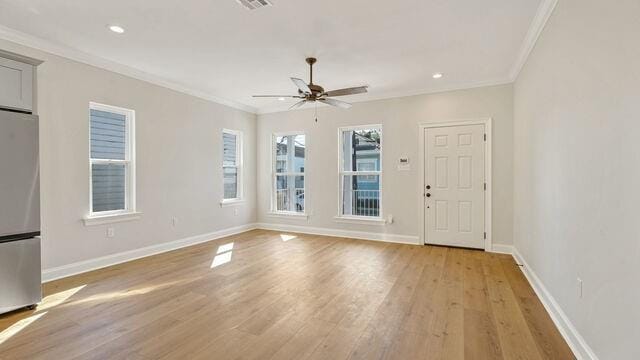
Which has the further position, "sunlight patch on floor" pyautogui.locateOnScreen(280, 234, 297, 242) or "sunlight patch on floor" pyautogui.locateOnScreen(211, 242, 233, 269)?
"sunlight patch on floor" pyautogui.locateOnScreen(280, 234, 297, 242)

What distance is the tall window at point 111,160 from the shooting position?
156 inches

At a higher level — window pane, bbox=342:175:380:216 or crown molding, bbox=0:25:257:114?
crown molding, bbox=0:25:257:114

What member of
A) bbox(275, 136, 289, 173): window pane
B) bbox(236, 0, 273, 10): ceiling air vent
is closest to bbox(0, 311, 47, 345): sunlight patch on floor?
bbox(236, 0, 273, 10): ceiling air vent

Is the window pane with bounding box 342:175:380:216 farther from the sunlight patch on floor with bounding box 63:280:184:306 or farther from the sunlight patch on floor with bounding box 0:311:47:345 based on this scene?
the sunlight patch on floor with bounding box 0:311:47:345

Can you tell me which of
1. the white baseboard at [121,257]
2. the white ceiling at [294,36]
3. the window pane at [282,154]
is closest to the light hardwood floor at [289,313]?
the white baseboard at [121,257]

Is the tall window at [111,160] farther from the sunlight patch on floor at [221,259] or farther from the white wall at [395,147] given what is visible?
the white wall at [395,147]

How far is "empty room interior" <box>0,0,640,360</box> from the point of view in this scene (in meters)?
2.01

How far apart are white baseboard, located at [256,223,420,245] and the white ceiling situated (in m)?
2.73

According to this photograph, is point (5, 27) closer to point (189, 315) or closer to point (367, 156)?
point (189, 315)

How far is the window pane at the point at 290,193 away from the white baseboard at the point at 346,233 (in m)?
0.41

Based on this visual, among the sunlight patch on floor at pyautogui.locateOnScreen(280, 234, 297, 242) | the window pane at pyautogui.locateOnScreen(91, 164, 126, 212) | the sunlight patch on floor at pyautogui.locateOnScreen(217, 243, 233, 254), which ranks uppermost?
the window pane at pyautogui.locateOnScreen(91, 164, 126, 212)

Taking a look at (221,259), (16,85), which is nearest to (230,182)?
(221,259)

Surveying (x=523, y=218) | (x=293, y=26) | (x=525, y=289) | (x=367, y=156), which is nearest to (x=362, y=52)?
(x=293, y=26)

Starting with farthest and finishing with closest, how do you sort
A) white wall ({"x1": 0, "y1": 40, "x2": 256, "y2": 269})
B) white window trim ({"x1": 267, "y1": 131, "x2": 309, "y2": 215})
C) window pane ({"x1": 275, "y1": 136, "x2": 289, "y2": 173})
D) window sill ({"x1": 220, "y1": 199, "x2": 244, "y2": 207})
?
window pane ({"x1": 275, "y1": 136, "x2": 289, "y2": 173}), white window trim ({"x1": 267, "y1": 131, "x2": 309, "y2": 215}), window sill ({"x1": 220, "y1": 199, "x2": 244, "y2": 207}), white wall ({"x1": 0, "y1": 40, "x2": 256, "y2": 269})
